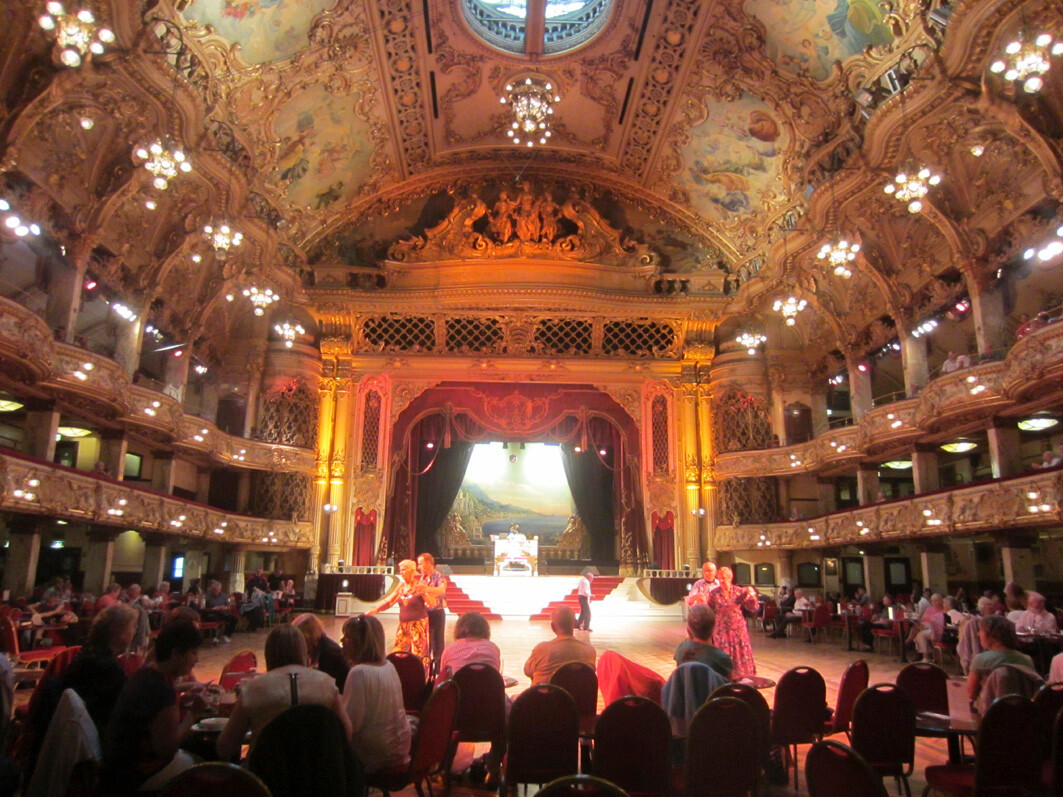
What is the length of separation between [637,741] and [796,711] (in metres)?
1.79

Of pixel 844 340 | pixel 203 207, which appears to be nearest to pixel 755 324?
pixel 844 340

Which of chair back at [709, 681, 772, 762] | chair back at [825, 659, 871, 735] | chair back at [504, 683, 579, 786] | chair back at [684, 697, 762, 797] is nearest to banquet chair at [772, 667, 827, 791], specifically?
chair back at [825, 659, 871, 735]

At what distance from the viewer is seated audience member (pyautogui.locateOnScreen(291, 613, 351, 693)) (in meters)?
5.23

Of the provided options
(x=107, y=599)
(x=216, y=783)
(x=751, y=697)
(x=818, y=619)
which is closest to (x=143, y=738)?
(x=216, y=783)

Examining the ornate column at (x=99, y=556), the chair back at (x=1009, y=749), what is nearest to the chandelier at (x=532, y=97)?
the ornate column at (x=99, y=556)

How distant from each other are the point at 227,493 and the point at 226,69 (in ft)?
42.4

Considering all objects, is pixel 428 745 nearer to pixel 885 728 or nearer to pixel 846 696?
pixel 885 728

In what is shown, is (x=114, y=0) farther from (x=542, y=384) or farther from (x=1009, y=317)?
(x=1009, y=317)

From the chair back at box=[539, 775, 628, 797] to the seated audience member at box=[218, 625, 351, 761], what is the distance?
1374mm

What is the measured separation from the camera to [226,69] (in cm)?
1692

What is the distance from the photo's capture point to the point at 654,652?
14016 millimetres

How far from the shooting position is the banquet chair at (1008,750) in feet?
13.3

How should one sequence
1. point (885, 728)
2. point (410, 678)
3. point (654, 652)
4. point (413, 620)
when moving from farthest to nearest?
point (654, 652), point (413, 620), point (410, 678), point (885, 728)

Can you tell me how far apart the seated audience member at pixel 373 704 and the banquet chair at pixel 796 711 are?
2629mm
